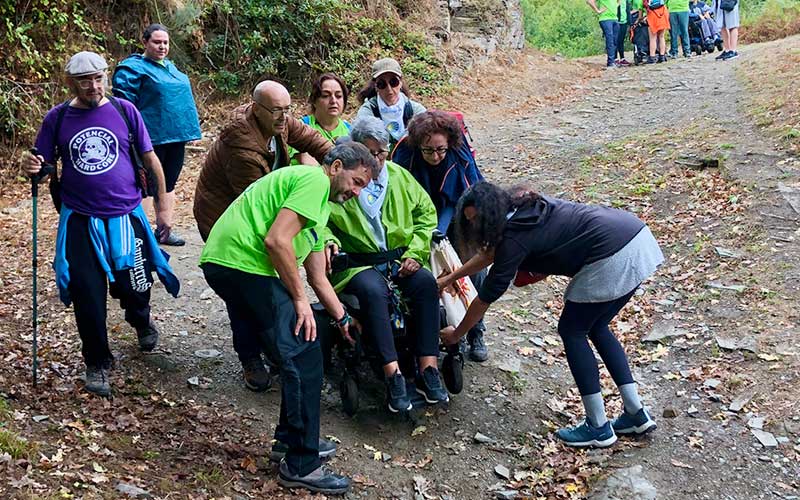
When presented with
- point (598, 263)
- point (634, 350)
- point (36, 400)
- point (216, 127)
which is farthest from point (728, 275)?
point (216, 127)

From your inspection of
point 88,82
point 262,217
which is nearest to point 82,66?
point 88,82

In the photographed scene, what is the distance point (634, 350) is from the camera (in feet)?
18.7

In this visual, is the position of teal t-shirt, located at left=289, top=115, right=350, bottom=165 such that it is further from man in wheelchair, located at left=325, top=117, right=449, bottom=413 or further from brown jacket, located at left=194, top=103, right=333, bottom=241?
man in wheelchair, located at left=325, top=117, right=449, bottom=413

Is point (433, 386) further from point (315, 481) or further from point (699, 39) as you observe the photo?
point (699, 39)

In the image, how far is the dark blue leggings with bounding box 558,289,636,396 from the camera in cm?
430

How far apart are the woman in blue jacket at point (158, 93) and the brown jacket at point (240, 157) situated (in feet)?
6.39

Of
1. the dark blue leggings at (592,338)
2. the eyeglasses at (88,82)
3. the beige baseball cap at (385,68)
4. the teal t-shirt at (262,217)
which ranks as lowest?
the dark blue leggings at (592,338)

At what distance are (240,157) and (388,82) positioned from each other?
158 centimetres

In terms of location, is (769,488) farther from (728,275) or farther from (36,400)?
(36,400)

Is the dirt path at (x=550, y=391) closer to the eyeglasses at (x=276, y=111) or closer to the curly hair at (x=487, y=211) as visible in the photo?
the curly hair at (x=487, y=211)

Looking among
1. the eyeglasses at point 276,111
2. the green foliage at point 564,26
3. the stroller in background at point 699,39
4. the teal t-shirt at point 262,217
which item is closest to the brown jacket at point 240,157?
the eyeglasses at point 276,111

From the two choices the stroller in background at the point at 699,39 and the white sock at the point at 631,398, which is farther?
the stroller in background at the point at 699,39

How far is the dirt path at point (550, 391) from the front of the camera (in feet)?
13.4

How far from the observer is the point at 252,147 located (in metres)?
4.55
